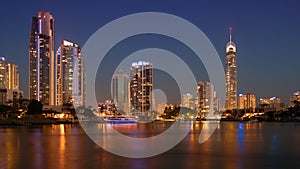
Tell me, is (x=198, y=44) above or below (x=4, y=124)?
above

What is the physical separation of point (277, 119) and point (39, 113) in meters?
108

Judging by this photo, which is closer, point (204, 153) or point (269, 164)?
point (269, 164)

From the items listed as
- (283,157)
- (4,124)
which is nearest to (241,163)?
(283,157)

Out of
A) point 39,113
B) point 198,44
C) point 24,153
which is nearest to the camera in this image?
point 24,153

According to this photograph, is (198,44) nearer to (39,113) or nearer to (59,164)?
(59,164)

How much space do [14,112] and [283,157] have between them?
11104 centimetres

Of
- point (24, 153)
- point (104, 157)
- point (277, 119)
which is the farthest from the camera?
point (277, 119)

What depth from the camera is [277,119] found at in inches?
Answer: 7461

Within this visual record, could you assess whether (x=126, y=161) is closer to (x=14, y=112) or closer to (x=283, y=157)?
(x=283, y=157)

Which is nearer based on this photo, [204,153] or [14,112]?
[204,153]

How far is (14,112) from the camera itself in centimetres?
12862

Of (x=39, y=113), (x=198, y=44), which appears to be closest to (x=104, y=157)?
(x=198, y=44)

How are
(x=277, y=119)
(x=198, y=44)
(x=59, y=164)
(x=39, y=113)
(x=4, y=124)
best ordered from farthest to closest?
(x=277, y=119) → (x=39, y=113) → (x=4, y=124) → (x=198, y=44) → (x=59, y=164)

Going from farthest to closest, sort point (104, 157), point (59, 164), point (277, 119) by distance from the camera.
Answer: point (277, 119) → point (104, 157) → point (59, 164)
